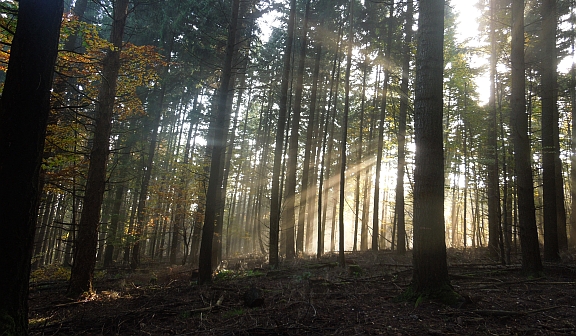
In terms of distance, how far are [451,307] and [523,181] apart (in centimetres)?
487

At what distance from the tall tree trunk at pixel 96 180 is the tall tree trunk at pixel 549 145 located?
1307cm

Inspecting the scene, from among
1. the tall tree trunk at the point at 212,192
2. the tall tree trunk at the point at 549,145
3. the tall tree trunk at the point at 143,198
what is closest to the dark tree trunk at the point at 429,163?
the tall tree trunk at the point at 212,192

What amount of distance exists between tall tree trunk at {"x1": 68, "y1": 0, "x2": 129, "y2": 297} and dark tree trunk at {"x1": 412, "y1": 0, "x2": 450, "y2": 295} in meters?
7.45

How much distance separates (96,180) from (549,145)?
14307 mm

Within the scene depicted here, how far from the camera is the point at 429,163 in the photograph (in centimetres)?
514

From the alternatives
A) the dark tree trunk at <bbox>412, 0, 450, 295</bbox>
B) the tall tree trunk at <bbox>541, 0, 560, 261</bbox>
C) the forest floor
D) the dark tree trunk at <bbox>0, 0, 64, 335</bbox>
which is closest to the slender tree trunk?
the forest floor

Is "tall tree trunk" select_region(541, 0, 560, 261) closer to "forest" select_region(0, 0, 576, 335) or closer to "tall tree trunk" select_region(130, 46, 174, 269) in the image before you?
"forest" select_region(0, 0, 576, 335)

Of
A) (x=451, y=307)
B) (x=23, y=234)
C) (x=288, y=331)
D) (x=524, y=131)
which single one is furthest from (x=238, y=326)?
(x=524, y=131)

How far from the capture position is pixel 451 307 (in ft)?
14.7

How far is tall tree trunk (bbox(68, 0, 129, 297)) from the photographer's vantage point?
7438 mm

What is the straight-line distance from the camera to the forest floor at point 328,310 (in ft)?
12.8

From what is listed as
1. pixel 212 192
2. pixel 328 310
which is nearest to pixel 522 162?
pixel 328 310

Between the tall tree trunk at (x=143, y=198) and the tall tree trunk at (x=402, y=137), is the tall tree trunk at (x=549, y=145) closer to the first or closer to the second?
the tall tree trunk at (x=402, y=137)

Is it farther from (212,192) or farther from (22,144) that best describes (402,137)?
(22,144)
